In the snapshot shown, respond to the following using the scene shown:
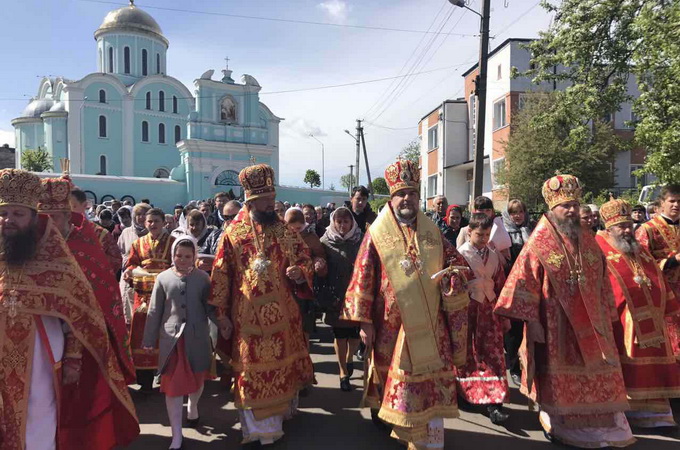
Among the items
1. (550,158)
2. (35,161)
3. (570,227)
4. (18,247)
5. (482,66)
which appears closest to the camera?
(18,247)

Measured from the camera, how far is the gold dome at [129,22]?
139ft

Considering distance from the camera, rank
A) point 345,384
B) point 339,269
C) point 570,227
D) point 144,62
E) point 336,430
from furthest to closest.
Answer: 1. point 144,62
2. point 339,269
3. point 345,384
4. point 336,430
5. point 570,227

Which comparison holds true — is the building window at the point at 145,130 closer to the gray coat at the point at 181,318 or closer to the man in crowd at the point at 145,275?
the man in crowd at the point at 145,275

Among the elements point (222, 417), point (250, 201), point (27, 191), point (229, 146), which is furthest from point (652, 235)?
point (229, 146)

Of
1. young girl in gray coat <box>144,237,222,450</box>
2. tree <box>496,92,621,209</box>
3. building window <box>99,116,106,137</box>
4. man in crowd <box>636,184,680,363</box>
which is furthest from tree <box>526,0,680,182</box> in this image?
building window <box>99,116,106,137</box>

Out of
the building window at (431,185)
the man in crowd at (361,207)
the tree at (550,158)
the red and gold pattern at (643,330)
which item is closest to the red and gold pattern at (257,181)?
the man in crowd at (361,207)

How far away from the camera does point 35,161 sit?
37125mm

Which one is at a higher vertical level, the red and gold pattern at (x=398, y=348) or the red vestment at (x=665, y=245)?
the red vestment at (x=665, y=245)

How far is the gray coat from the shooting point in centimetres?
414

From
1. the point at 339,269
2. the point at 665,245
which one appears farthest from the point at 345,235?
the point at 665,245

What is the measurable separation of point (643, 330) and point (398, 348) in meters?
2.33

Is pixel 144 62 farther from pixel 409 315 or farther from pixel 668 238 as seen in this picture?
pixel 409 315

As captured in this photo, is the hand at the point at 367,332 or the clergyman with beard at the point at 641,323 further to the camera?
the clergyman with beard at the point at 641,323

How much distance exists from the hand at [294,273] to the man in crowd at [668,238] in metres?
3.28
